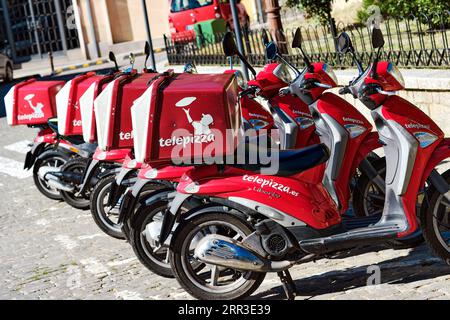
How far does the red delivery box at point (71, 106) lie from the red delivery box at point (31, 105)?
69cm

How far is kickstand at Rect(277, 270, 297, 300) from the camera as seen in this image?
575cm

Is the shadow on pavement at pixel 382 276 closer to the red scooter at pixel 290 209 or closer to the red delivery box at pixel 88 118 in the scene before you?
the red scooter at pixel 290 209

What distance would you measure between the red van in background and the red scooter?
17.4 m

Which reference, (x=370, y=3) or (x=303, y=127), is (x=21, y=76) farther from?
(x=303, y=127)

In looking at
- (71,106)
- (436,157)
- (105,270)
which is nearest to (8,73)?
(71,106)

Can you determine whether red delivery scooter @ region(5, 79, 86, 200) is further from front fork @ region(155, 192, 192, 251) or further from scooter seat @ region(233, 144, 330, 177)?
scooter seat @ region(233, 144, 330, 177)

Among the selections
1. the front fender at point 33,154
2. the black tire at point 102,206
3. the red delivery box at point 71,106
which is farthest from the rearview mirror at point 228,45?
the front fender at point 33,154

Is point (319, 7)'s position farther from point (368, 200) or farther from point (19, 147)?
point (368, 200)

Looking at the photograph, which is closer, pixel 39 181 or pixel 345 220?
pixel 345 220

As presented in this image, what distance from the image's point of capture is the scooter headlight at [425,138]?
19.0 feet

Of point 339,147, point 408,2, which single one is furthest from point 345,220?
point 408,2

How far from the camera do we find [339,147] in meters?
6.41

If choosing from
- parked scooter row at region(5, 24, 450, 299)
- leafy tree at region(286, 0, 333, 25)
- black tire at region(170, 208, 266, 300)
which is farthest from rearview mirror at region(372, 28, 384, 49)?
leafy tree at region(286, 0, 333, 25)
